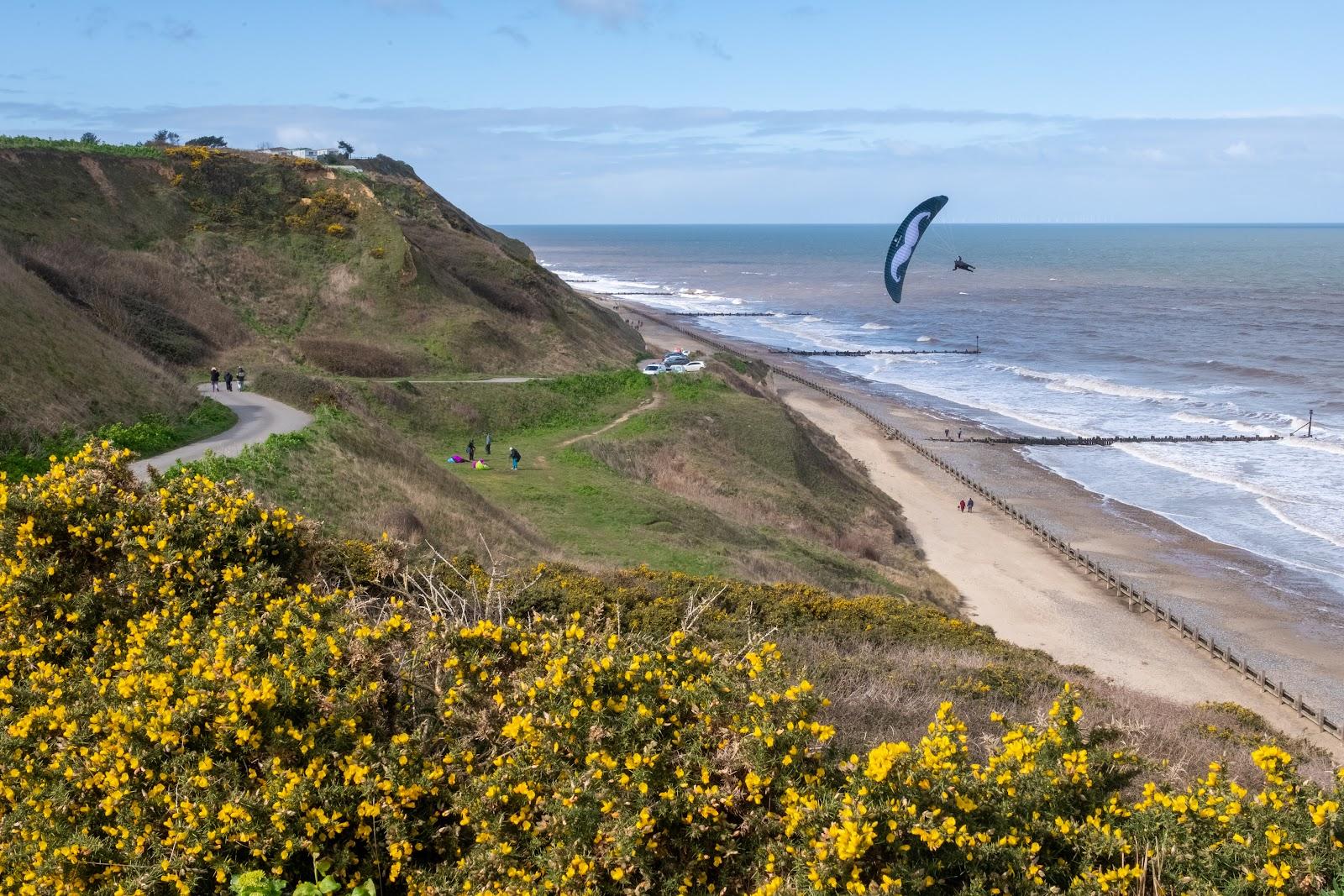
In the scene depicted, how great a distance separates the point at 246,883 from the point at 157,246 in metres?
50.5

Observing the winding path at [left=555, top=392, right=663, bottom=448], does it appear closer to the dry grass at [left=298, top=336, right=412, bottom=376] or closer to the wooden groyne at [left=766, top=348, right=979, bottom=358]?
the dry grass at [left=298, top=336, right=412, bottom=376]

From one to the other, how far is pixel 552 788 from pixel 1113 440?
55.1m

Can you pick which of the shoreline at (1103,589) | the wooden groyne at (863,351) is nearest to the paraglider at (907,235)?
the shoreline at (1103,589)

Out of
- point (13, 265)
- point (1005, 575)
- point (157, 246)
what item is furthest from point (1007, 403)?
point (13, 265)

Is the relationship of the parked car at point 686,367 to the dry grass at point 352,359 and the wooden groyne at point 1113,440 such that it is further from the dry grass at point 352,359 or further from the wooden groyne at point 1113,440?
the dry grass at point 352,359

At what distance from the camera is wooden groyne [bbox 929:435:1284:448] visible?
182ft

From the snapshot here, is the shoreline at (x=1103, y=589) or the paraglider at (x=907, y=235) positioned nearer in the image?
the shoreline at (x=1103, y=589)

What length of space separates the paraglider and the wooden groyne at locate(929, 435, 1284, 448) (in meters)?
27.2

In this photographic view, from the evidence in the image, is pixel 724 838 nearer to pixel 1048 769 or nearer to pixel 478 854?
pixel 478 854

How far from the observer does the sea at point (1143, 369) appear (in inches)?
1727

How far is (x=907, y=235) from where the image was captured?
30.4 m

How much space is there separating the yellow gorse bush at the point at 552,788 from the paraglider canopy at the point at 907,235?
23431 mm

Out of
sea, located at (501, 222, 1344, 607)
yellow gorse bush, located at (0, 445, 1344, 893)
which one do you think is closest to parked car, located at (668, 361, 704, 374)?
sea, located at (501, 222, 1344, 607)

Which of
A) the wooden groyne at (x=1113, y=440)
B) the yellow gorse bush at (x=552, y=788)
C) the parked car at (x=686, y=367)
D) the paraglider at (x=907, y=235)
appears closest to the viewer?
the yellow gorse bush at (x=552, y=788)
